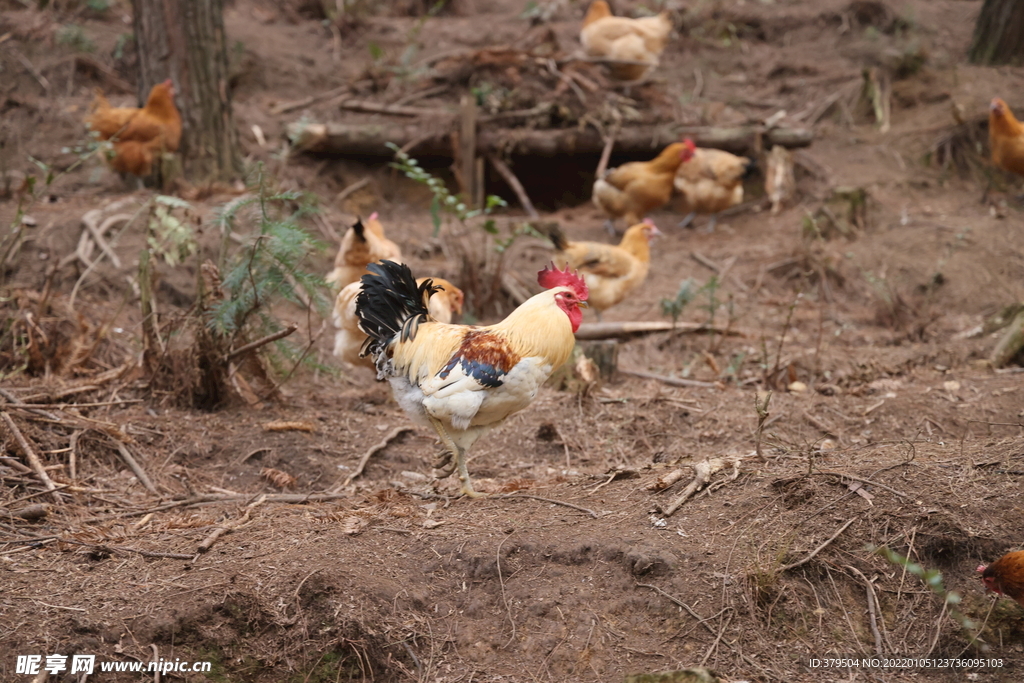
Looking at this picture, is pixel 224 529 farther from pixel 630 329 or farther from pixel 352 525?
pixel 630 329

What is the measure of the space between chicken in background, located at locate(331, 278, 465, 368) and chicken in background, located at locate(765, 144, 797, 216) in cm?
655

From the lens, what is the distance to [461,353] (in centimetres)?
424

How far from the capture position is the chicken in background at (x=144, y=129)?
876cm

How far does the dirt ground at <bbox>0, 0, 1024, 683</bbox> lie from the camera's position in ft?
10.6

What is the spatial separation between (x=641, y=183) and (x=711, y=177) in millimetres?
924

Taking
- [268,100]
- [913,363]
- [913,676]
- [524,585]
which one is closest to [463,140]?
[268,100]

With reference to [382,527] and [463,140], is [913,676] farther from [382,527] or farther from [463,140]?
[463,140]

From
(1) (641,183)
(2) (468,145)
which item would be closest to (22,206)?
(2) (468,145)

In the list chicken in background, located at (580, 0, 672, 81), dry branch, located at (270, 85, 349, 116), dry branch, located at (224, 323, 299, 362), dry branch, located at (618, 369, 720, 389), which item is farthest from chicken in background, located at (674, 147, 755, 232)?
dry branch, located at (224, 323, 299, 362)

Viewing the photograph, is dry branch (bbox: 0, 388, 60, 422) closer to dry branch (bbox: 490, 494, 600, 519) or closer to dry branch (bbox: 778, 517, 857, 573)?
dry branch (bbox: 490, 494, 600, 519)

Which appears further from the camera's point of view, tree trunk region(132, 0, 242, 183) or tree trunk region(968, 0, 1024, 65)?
tree trunk region(968, 0, 1024, 65)

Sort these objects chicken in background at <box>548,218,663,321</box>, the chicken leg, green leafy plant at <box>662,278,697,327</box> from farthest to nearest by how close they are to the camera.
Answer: chicken in background at <box>548,218,663,321</box> → green leafy plant at <box>662,278,697,327</box> → the chicken leg

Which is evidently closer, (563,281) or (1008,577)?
(1008,577)

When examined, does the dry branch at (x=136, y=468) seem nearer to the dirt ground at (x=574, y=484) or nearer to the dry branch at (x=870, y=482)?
the dirt ground at (x=574, y=484)
